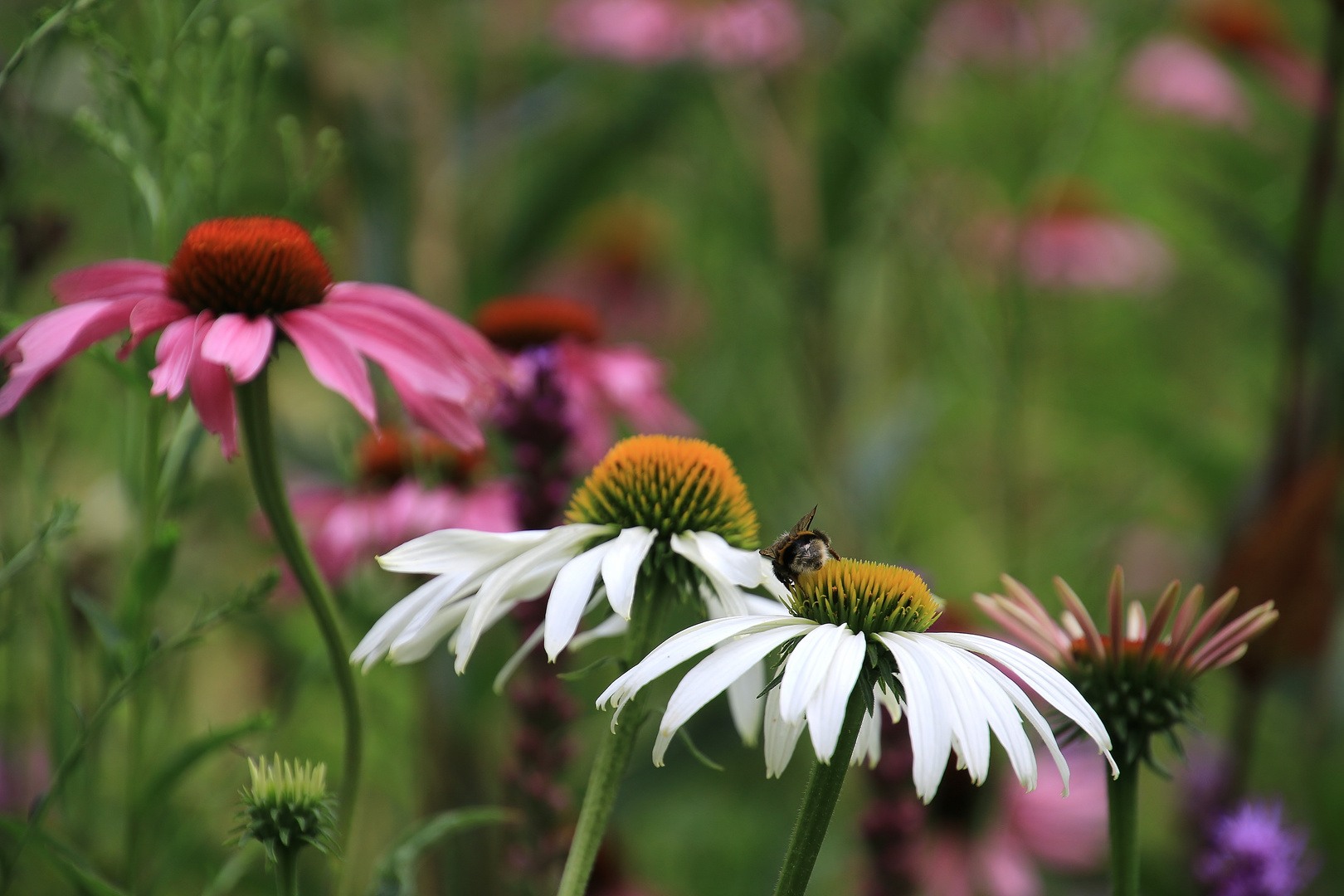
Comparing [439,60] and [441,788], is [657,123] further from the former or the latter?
[441,788]

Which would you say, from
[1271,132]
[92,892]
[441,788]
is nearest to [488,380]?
[92,892]

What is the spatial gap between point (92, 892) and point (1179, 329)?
1712 millimetres

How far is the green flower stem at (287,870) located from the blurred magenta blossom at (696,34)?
1073 millimetres

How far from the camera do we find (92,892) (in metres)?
0.44

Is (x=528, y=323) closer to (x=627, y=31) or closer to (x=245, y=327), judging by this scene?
(x=245, y=327)

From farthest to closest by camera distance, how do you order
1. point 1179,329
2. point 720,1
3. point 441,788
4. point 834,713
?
point 1179,329, point 720,1, point 441,788, point 834,713

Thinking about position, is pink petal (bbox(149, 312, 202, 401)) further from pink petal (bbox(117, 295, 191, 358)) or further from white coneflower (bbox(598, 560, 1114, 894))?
white coneflower (bbox(598, 560, 1114, 894))

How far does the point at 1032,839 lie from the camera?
102cm

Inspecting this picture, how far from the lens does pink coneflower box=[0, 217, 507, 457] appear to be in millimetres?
437

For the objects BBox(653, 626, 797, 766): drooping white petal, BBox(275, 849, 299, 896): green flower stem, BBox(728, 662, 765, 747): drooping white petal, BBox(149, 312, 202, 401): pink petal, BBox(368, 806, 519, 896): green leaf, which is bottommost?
BBox(368, 806, 519, 896): green leaf

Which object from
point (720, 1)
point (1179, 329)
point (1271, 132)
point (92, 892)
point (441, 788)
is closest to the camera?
point (92, 892)

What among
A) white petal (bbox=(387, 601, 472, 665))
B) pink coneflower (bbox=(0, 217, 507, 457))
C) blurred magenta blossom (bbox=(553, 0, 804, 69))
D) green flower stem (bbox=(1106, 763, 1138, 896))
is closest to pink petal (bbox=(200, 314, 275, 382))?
pink coneflower (bbox=(0, 217, 507, 457))

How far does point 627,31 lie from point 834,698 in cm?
120

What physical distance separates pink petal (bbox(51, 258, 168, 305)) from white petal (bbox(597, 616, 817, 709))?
28 cm
